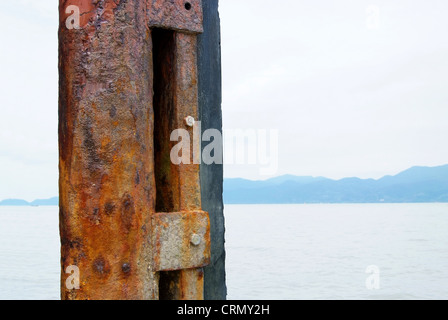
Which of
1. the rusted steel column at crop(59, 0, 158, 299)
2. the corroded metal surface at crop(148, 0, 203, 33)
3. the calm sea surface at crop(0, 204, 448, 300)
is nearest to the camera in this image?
the rusted steel column at crop(59, 0, 158, 299)

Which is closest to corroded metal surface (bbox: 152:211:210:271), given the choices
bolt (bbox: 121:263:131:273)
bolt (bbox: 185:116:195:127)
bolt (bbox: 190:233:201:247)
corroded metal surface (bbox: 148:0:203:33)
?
bolt (bbox: 190:233:201:247)

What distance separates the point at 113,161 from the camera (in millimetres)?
1947

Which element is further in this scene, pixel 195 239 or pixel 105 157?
pixel 195 239

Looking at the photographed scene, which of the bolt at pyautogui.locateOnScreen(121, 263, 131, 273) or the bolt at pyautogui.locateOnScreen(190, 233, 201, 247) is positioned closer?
the bolt at pyautogui.locateOnScreen(121, 263, 131, 273)

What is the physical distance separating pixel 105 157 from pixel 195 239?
1.55ft

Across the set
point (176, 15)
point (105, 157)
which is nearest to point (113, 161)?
point (105, 157)

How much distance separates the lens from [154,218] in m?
2.03

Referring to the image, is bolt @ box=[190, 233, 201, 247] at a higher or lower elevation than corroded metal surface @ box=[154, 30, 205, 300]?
lower

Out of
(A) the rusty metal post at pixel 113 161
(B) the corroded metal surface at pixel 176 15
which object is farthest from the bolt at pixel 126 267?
(B) the corroded metal surface at pixel 176 15

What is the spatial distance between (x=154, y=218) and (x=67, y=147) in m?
0.41

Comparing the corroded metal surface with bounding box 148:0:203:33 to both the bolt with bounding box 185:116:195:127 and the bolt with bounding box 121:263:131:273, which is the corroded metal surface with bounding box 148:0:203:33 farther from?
the bolt with bounding box 121:263:131:273

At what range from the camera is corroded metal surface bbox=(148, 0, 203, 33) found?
2.10 meters

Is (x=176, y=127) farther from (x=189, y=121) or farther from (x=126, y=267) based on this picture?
(x=126, y=267)
